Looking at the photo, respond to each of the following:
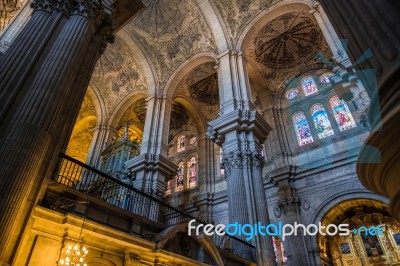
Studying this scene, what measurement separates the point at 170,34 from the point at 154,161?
24.4ft

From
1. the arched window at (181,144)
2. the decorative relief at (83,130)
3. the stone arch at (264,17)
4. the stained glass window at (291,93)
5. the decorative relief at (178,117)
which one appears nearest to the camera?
the stone arch at (264,17)

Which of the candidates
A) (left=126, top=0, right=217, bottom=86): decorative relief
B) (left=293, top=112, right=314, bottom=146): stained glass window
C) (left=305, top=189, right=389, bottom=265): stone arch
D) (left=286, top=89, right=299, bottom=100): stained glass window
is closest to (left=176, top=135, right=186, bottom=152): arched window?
(left=126, top=0, right=217, bottom=86): decorative relief

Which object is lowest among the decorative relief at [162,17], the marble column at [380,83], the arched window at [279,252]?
the marble column at [380,83]

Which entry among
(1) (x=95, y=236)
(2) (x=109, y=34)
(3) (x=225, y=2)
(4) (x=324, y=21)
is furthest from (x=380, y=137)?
(3) (x=225, y=2)

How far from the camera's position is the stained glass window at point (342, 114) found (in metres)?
13.1

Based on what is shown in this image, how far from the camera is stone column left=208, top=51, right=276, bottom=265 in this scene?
853 centimetres

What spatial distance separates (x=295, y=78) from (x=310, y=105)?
2.30m

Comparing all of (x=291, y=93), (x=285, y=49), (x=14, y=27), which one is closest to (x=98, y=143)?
(x=14, y=27)

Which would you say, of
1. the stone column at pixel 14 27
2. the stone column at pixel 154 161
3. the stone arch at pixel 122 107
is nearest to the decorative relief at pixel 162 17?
the stone arch at pixel 122 107

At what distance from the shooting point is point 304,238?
37.3 feet

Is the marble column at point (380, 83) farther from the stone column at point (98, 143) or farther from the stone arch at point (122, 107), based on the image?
the stone arch at point (122, 107)

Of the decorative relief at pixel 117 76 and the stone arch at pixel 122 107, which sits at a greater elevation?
the decorative relief at pixel 117 76

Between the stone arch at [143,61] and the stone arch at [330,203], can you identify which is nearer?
the stone arch at [330,203]

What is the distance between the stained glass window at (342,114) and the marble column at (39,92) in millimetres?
11413
